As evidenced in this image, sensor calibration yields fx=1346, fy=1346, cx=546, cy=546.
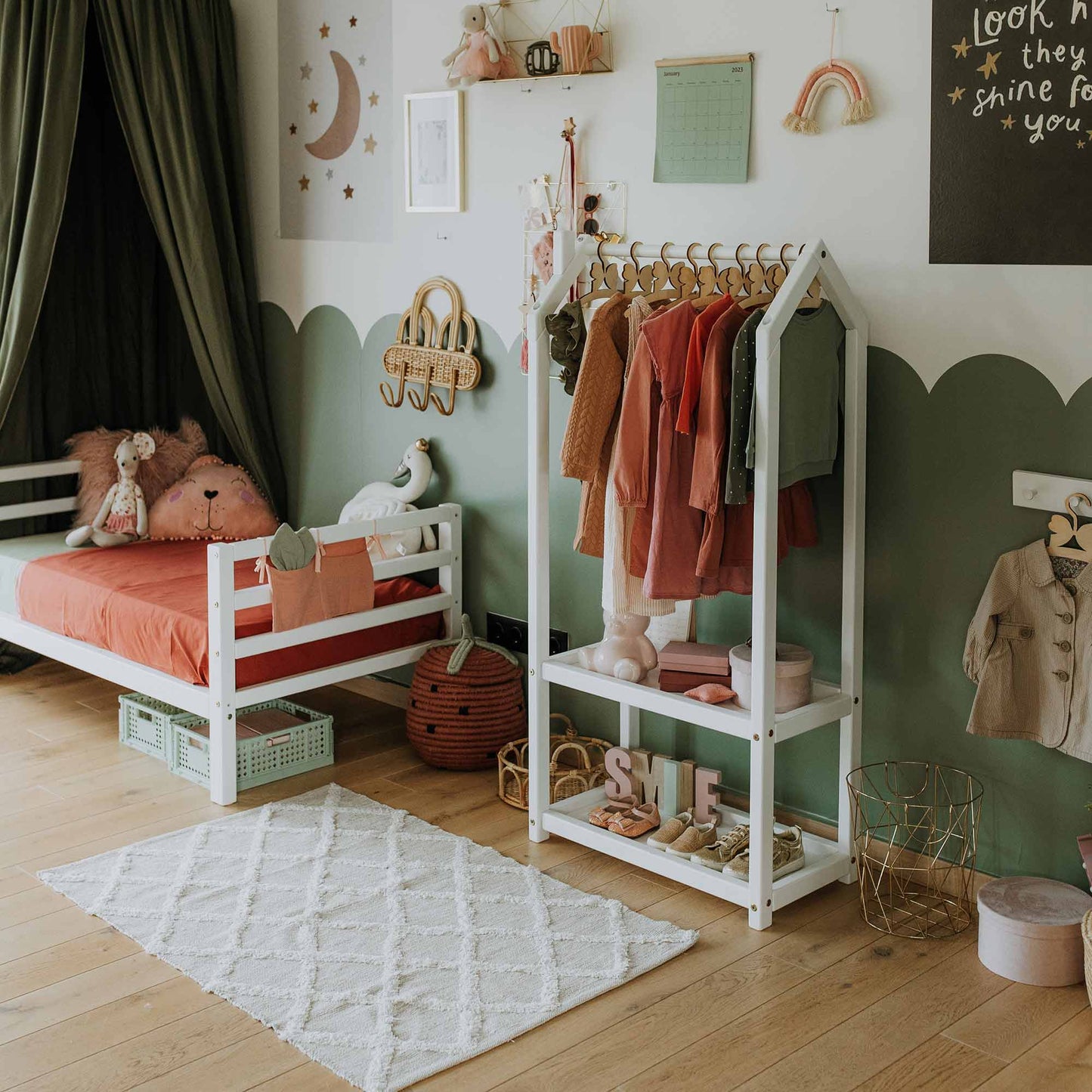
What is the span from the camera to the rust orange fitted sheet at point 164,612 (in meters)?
3.41

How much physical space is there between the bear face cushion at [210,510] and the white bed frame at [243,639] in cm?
52

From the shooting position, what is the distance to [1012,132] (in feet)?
8.39

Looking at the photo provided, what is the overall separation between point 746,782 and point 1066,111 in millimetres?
1640

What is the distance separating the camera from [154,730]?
3.65 m

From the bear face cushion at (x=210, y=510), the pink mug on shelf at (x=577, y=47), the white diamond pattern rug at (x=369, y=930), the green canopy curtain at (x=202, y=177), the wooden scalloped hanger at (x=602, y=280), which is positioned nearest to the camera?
the white diamond pattern rug at (x=369, y=930)

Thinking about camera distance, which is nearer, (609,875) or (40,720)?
(609,875)

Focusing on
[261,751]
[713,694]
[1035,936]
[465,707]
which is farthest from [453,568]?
[1035,936]

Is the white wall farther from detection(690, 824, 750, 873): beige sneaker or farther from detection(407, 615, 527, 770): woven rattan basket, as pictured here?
detection(690, 824, 750, 873): beige sneaker

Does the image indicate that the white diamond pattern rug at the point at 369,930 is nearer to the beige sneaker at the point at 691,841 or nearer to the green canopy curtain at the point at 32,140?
the beige sneaker at the point at 691,841

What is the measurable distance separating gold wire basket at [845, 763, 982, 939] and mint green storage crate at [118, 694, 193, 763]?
180 centimetres

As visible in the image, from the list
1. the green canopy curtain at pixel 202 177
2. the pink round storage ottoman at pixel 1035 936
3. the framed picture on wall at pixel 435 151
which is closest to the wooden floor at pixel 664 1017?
the pink round storage ottoman at pixel 1035 936

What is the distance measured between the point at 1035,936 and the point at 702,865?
678mm

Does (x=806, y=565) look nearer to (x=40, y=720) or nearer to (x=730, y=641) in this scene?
(x=730, y=641)

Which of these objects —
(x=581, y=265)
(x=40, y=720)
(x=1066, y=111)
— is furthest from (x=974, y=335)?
(x=40, y=720)
